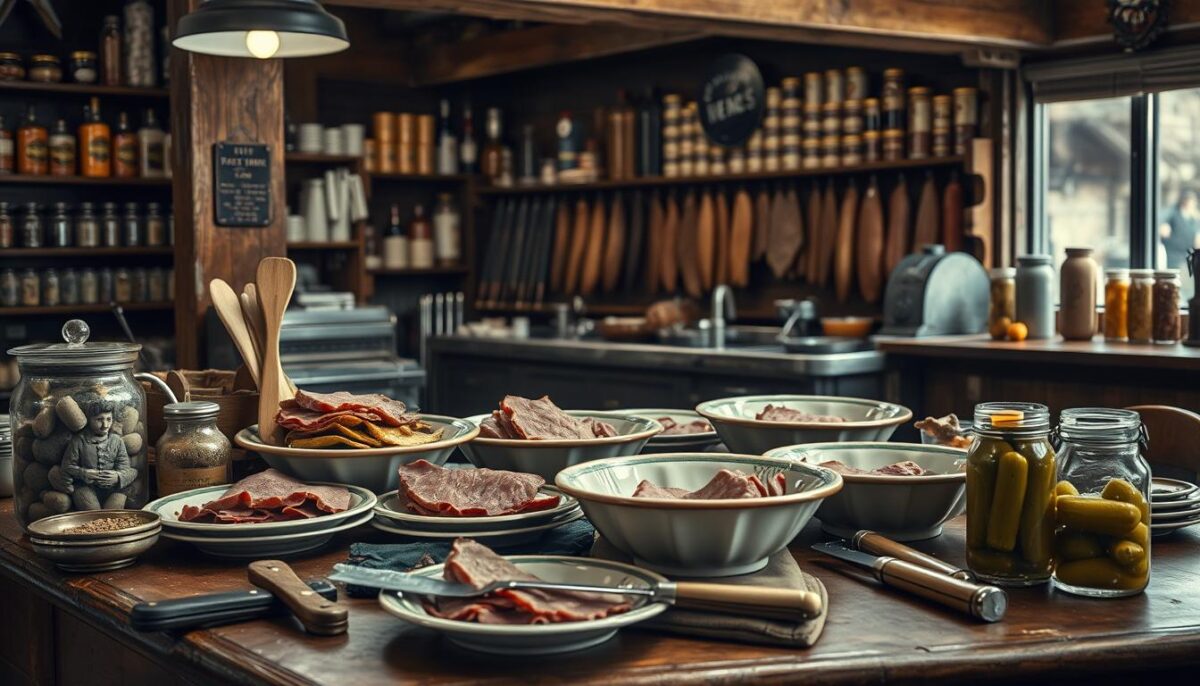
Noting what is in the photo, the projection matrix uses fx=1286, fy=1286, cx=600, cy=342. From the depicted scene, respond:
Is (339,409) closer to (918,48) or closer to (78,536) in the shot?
(78,536)

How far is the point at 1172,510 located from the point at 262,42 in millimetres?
2254

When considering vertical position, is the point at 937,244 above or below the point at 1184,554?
above

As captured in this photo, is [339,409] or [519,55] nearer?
[339,409]

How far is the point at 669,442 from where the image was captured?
2.37 metres

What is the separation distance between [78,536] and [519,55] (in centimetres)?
533

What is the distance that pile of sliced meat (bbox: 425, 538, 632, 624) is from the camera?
137 cm

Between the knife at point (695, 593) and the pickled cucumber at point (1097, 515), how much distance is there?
383mm

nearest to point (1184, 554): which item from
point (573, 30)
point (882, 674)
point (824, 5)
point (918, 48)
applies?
point (882, 674)

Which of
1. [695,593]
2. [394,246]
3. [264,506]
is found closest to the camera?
[695,593]

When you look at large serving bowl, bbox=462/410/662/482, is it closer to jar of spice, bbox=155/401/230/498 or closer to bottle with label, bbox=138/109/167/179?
jar of spice, bbox=155/401/230/498

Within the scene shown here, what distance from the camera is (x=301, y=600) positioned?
1483mm

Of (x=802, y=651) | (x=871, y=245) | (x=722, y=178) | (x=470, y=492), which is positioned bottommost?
(x=802, y=651)

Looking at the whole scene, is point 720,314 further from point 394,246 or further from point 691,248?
point 394,246

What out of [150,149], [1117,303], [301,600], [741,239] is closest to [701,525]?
[301,600]
